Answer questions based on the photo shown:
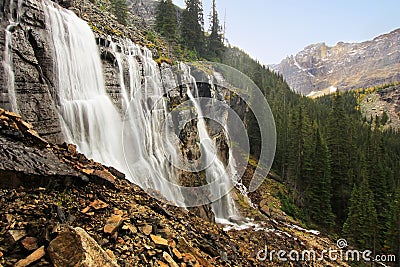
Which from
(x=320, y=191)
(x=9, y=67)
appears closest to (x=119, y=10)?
→ (x=9, y=67)

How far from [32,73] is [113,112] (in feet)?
15.5

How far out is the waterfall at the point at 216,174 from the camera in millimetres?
20953

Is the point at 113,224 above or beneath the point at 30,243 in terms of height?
beneath

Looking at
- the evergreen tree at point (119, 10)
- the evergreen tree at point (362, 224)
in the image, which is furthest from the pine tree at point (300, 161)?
the evergreen tree at point (119, 10)

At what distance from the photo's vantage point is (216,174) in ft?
73.8

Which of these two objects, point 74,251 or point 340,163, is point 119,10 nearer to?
point 340,163

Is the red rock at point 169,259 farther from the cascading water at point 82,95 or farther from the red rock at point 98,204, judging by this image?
the cascading water at point 82,95

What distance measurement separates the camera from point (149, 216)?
7.27 m

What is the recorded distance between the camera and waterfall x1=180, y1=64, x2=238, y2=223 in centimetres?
2095

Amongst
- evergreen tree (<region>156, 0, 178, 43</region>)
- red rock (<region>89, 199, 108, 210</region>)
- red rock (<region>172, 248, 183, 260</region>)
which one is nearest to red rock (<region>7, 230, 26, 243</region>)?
red rock (<region>89, 199, 108, 210</region>)

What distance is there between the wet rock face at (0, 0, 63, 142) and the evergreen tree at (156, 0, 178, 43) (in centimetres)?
3422

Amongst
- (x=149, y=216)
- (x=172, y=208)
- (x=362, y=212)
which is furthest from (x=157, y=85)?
(x=362, y=212)

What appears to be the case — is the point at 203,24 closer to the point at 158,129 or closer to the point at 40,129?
the point at 158,129

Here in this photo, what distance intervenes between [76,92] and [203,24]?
4934cm
